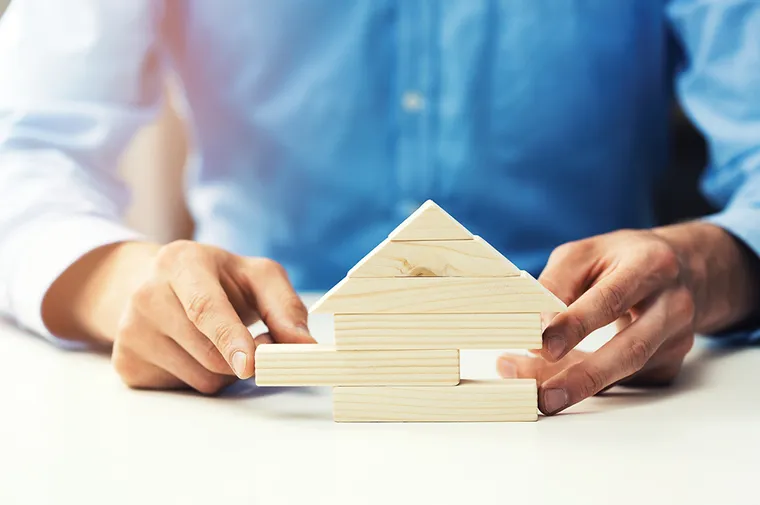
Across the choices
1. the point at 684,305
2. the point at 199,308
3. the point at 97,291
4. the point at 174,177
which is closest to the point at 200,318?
the point at 199,308

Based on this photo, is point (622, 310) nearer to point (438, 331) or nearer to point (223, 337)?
point (438, 331)

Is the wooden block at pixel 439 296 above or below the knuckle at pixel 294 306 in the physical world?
above

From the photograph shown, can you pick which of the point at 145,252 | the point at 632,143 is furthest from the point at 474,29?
the point at 145,252

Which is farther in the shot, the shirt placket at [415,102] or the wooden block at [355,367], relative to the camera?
the shirt placket at [415,102]

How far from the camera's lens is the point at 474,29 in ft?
4.50

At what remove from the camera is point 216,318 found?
790mm

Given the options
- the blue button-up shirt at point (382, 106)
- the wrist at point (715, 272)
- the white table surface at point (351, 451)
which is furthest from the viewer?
the blue button-up shirt at point (382, 106)

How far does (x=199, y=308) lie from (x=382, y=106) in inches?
28.4

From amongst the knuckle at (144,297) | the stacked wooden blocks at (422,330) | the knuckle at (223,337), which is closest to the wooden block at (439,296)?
the stacked wooden blocks at (422,330)

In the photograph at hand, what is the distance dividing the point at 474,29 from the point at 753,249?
0.58m

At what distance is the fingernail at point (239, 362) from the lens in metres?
0.76

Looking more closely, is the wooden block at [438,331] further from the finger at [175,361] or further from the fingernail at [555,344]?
the finger at [175,361]

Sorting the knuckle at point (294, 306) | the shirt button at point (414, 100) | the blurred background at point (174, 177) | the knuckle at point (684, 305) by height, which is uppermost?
the shirt button at point (414, 100)

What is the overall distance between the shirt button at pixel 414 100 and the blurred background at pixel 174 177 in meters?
0.58
